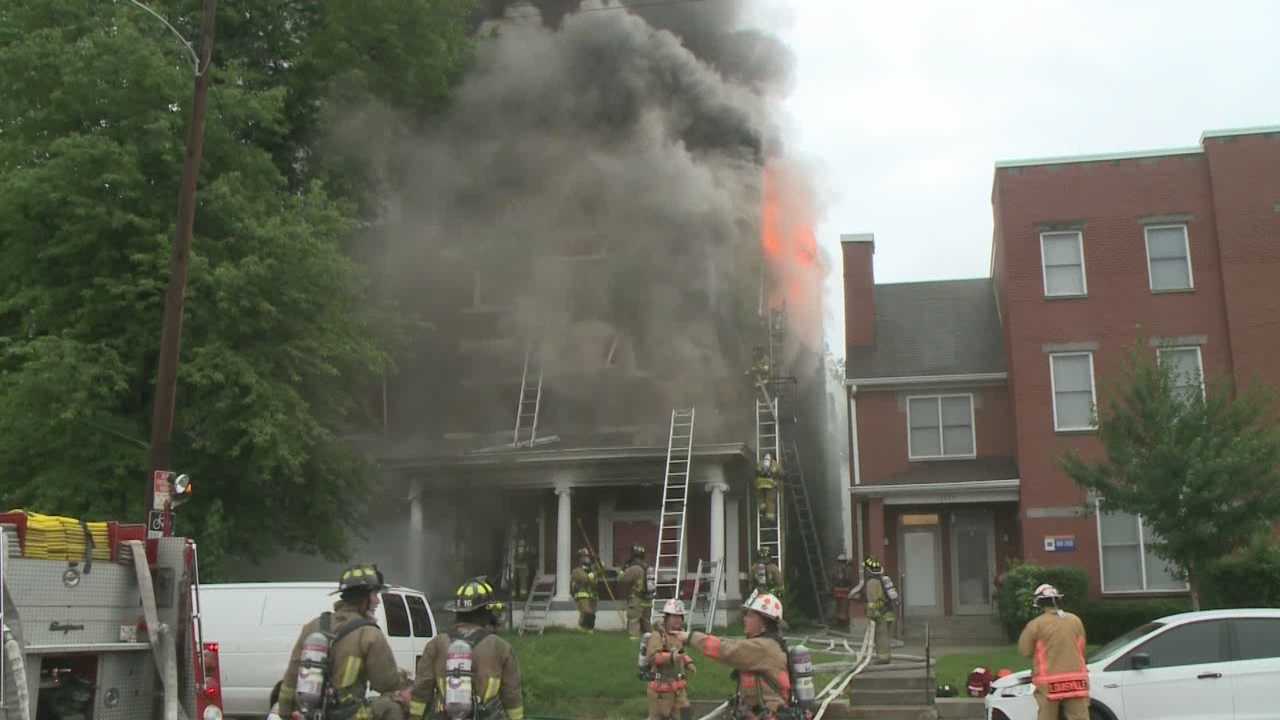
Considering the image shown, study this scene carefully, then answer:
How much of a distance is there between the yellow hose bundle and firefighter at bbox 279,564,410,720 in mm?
2703

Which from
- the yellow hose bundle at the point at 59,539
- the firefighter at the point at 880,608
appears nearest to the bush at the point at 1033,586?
the firefighter at the point at 880,608

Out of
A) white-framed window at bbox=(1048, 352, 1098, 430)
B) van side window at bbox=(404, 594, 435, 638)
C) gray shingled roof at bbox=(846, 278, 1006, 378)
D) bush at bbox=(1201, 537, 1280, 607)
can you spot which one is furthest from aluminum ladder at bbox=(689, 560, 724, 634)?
bush at bbox=(1201, 537, 1280, 607)

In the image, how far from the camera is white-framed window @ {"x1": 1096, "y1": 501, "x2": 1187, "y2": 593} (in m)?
21.6

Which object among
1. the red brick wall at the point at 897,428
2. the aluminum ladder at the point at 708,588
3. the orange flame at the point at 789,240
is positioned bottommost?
the aluminum ladder at the point at 708,588

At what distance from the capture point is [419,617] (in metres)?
14.0

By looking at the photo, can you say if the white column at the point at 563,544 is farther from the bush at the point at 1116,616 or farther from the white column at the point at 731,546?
the bush at the point at 1116,616

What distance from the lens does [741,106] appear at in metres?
27.2

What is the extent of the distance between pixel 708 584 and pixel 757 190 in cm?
907

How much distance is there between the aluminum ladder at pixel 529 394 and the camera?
23125 millimetres

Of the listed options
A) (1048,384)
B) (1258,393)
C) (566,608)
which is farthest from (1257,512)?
(566,608)

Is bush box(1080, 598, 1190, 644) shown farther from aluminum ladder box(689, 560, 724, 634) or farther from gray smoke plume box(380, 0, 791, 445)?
gray smoke plume box(380, 0, 791, 445)

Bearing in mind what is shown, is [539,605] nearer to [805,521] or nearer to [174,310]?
[805,521]

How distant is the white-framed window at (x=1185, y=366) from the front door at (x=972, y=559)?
4415 mm

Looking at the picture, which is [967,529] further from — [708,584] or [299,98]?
[299,98]
